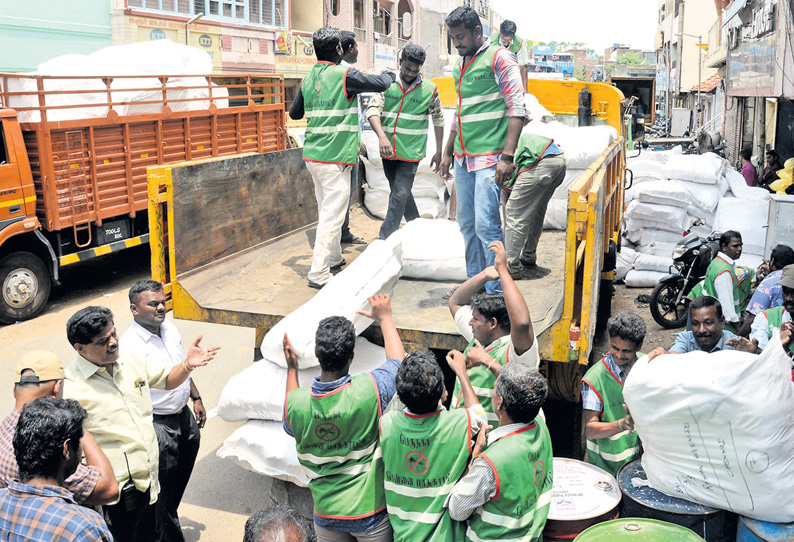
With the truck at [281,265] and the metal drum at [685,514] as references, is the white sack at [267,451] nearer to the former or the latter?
the truck at [281,265]

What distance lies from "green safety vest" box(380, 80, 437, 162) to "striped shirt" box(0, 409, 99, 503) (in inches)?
121

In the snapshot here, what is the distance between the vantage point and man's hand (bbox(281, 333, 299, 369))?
10.2 ft

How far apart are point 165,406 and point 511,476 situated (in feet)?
5.50

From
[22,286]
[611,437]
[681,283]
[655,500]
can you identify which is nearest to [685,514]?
[655,500]

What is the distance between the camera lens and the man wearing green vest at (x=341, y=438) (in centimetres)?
257

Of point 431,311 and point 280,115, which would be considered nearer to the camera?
point 431,311

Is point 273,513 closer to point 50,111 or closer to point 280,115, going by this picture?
point 50,111

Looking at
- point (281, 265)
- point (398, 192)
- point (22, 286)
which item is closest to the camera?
point (281, 265)

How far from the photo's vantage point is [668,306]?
23.4ft

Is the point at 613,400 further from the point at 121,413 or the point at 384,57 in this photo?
the point at 384,57

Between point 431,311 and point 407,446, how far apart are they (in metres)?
1.32

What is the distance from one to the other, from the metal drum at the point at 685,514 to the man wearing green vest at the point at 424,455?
658 mm

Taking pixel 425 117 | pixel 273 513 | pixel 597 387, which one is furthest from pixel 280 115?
pixel 273 513

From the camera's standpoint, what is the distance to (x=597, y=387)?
3.00 m
